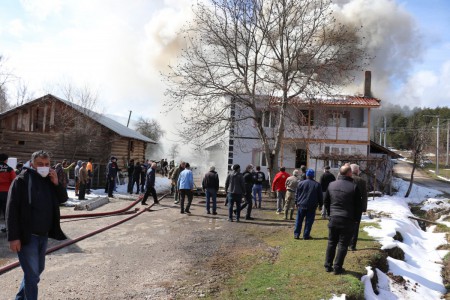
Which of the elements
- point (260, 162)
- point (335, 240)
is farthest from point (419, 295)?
point (260, 162)

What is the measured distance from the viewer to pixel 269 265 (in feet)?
22.4

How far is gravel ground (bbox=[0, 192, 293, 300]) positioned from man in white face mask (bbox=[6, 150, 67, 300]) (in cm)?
108

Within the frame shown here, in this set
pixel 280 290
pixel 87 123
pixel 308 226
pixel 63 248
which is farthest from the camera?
pixel 87 123

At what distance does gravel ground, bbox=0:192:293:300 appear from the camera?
5410 millimetres

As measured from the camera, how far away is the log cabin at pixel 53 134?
2273cm

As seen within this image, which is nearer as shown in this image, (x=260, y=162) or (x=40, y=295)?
(x=40, y=295)

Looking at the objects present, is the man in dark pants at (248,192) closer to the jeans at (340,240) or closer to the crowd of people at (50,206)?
the crowd of people at (50,206)

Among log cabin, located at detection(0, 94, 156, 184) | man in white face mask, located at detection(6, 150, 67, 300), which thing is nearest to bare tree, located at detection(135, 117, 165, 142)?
log cabin, located at detection(0, 94, 156, 184)

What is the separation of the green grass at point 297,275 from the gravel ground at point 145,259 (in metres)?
0.31

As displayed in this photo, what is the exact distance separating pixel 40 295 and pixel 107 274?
1121mm

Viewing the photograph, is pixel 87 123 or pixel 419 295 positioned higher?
pixel 87 123

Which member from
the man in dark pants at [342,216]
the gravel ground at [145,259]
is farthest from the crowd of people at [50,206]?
the gravel ground at [145,259]

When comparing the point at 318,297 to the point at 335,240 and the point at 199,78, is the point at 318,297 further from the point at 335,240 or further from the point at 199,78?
the point at 199,78

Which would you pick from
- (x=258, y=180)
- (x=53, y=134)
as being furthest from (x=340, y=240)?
(x=53, y=134)
